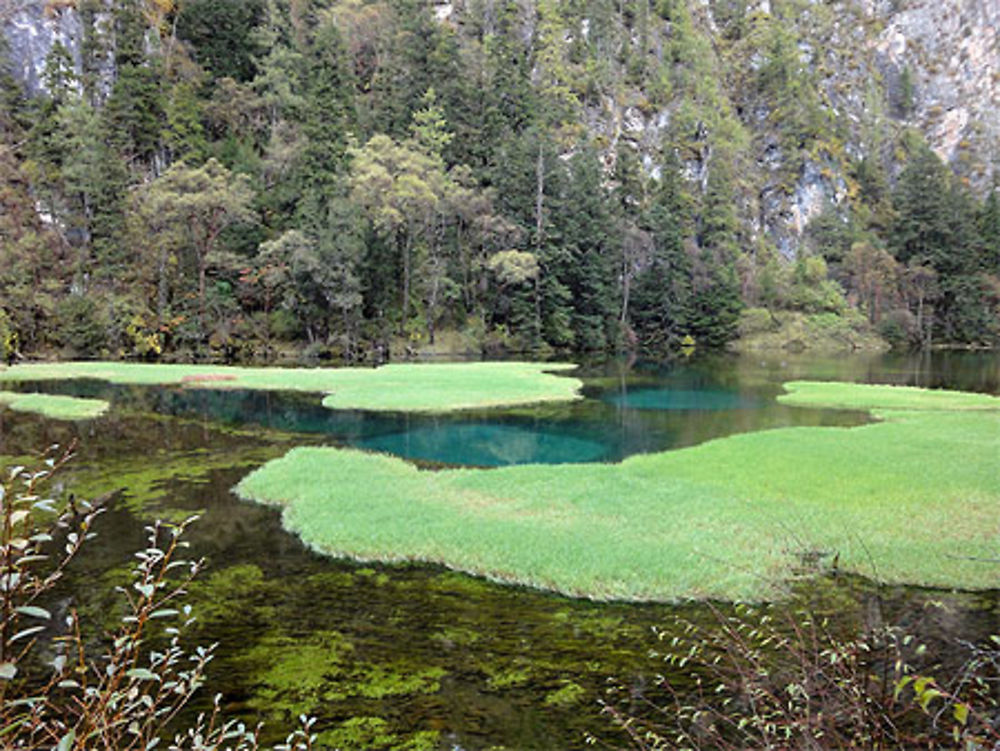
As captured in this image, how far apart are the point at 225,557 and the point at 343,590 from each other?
309 centimetres

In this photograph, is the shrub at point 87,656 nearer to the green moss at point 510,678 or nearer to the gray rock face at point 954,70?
the green moss at point 510,678

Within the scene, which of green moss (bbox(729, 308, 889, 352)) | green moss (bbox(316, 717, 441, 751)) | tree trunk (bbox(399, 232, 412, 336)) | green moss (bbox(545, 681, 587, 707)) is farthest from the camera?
green moss (bbox(729, 308, 889, 352))

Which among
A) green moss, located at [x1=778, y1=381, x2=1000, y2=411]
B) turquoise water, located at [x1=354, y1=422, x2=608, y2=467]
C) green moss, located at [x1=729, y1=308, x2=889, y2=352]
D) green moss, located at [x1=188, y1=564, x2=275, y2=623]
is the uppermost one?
green moss, located at [x1=729, y1=308, x2=889, y2=352]

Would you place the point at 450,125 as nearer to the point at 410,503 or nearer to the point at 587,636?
the point at 410,503

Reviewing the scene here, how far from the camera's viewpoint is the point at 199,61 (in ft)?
266

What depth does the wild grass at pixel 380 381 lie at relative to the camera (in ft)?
108

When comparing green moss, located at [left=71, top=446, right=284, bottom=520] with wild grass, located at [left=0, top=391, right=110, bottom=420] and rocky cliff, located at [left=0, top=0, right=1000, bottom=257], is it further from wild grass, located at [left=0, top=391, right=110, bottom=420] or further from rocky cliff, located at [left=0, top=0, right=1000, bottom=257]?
rocky cliff, located at [left=0, top=0, right=1000, bottom=257]

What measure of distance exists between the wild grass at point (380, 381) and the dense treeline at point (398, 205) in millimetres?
10018

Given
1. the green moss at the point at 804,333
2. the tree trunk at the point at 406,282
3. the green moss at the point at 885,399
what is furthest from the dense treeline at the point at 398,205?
the green moss at the point at 885,399

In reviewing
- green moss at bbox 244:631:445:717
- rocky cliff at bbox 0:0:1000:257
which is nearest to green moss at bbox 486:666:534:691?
green moss at bbox 244:631:445:717

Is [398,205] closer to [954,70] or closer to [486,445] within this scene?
[486,445]

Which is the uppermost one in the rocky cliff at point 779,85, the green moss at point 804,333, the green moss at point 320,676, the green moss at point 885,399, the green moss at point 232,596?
the rocky cliff at point 779,85

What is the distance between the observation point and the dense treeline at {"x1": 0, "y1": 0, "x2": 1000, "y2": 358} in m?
60.1

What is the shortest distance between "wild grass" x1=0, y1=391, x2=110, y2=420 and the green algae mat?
14.4 metres
